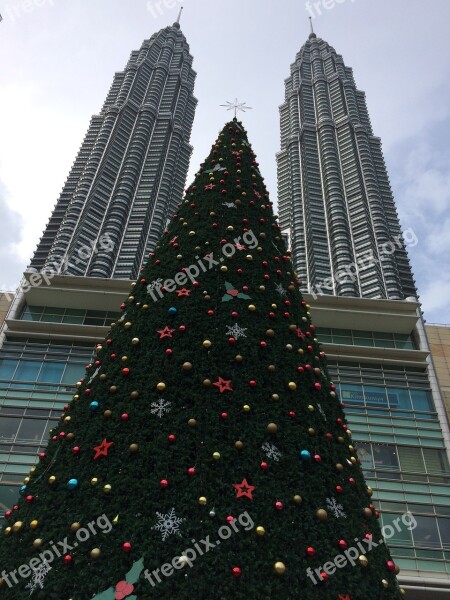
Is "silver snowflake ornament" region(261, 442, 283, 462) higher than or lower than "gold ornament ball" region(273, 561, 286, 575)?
higher

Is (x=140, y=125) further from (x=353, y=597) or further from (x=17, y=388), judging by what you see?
(x=353, y=597)

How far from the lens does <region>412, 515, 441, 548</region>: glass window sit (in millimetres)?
15062

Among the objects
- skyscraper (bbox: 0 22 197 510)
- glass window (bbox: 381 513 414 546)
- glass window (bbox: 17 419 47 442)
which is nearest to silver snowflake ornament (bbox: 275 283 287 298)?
glass window (bbox: 381 513 414 546)

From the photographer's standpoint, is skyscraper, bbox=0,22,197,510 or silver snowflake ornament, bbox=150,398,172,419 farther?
skyscraper, bbox=0,22,197,510

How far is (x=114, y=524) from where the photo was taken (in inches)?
161

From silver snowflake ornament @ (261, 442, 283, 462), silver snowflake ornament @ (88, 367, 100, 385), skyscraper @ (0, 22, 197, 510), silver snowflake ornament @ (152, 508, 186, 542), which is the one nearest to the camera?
silver snowflake ornament @ (152, 508, 186, 542)

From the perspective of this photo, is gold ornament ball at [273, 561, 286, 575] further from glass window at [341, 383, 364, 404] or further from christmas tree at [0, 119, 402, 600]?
glass window at [341, 383, 364, 404]

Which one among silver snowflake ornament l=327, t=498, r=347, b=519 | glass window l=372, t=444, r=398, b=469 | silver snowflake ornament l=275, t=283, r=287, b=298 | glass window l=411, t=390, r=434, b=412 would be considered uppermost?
glass window l=411, t=390, r=434, b=412

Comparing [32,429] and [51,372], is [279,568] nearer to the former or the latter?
[32,429]

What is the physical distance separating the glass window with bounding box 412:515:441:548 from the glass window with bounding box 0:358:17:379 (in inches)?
646

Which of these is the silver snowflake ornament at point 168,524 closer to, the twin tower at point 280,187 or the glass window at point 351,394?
the glass window at point 351,394

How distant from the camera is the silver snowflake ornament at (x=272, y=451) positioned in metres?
4.69

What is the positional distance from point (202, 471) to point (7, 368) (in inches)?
678

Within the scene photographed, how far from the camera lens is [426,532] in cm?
1534
